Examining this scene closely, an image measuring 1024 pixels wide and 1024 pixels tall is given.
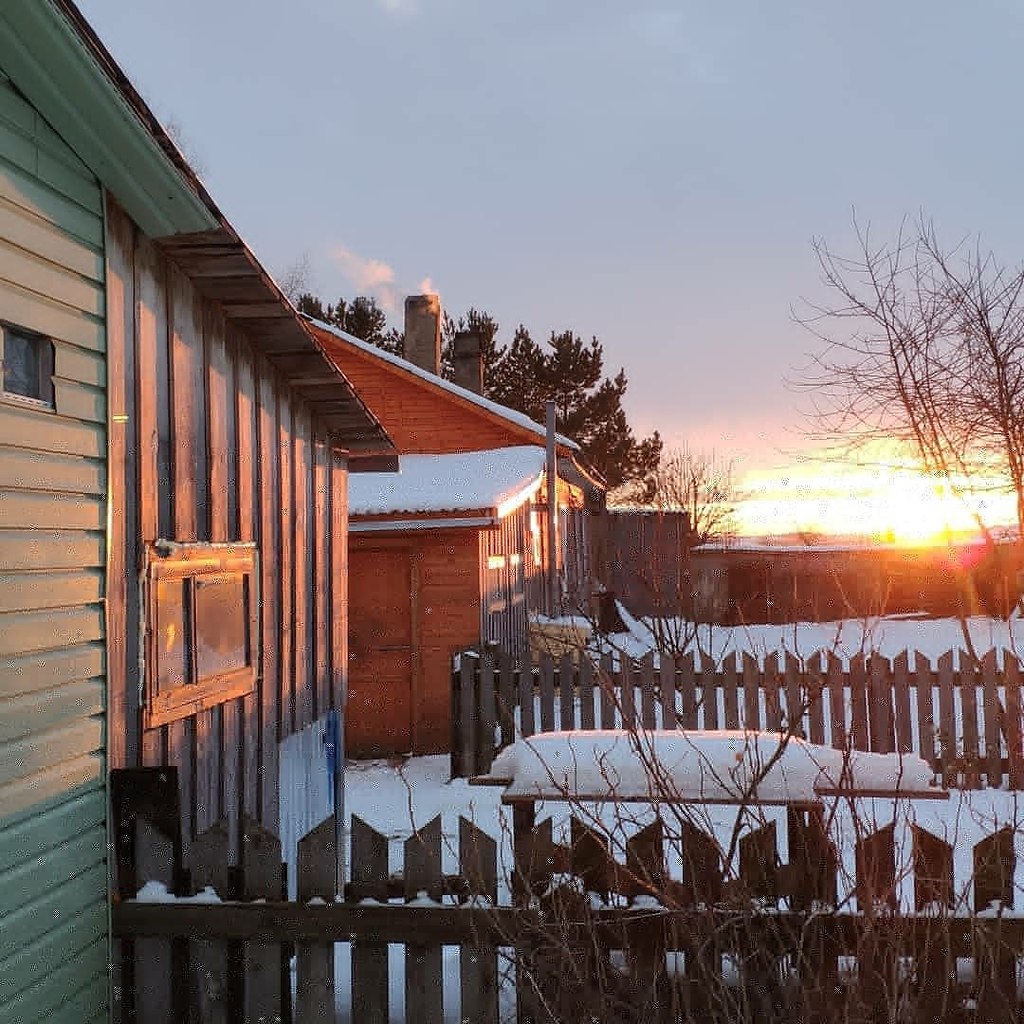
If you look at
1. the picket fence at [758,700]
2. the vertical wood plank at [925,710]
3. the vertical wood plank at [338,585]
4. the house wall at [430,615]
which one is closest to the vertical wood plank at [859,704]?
the picket fence at [758,700]

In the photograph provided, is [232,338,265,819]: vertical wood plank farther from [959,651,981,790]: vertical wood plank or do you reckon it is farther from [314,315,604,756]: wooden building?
[959,651,981,790]: vertical wood plank

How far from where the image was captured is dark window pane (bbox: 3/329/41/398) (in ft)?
12.1

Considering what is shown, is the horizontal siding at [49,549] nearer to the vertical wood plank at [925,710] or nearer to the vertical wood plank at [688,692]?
the vertical wood plank at [688,692]

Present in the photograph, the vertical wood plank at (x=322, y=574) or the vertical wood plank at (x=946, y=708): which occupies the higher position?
the vertical wood plank at (x=322, y=574)

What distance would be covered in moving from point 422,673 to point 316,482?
567 centimetres

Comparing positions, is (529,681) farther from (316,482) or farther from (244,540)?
(244,540)

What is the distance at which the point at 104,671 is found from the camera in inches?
162

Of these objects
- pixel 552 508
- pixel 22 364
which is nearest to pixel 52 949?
pixel 22 364

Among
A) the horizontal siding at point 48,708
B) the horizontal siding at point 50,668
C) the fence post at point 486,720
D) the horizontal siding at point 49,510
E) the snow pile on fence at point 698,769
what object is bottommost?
the fence post at point 486,720

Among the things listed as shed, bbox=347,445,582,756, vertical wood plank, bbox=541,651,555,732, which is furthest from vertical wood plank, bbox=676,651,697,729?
shed, bbox=347,445,582,756

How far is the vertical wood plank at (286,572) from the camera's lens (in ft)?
20.5

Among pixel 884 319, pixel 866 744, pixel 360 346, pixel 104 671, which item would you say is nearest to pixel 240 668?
pixel 104 671

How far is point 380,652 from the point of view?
40.4 feet

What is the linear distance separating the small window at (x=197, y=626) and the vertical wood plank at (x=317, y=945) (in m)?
1.13
